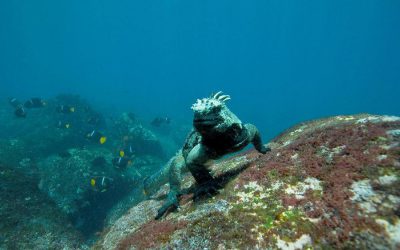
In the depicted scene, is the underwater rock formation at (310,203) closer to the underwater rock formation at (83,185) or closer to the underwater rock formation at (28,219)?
the underwater rock formation at (28,219)

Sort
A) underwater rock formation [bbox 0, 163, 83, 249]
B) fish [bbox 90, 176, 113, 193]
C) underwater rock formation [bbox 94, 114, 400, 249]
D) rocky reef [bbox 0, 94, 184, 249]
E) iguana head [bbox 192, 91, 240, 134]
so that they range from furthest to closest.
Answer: fish [bbox 90, 176, 113, 193], rocky reef [bbox 0, 94, 184, 249], underwater rock formation [bbox 0, 163, 83, 249], iguana head [bbox 192, 91, 240, 134], underwater rock formation [bbox 94, 114, 400, 249]

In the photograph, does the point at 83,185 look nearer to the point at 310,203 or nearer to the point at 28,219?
the point at 28,219

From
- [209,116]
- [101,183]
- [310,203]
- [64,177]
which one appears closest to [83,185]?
[64,177]

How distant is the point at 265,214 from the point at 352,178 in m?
1.37

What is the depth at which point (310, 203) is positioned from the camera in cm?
377

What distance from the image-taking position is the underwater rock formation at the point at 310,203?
3.28 meters

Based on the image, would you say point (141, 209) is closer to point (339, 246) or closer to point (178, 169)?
point (178, 169)

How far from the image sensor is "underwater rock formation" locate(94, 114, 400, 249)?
10.7ft

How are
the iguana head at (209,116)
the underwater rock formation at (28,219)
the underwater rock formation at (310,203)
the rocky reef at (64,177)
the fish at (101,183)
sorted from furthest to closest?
the fish at (101,183)
the rocky reef at (64,177)
the underwater rock formation at (28,219)
the iguana head at (209,116)
the underwater rock formation at (310,203)

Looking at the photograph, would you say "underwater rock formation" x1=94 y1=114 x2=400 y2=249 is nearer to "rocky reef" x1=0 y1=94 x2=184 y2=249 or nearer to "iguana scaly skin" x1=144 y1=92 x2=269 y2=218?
"iguana scaly skin" x1=144 y1=92 x2=269 y2=218

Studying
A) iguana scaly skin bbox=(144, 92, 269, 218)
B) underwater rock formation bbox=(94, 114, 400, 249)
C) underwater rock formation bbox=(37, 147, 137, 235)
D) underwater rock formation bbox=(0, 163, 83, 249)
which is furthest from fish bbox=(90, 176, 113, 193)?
underwater rock formation bbox=(94, 114, 400, 249)

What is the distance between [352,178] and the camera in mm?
3863

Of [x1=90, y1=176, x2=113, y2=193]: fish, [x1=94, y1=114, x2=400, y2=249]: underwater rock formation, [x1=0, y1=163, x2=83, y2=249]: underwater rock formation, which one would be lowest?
[x1=94, y1=114, x2=400, y2=249]: underwater rock formation

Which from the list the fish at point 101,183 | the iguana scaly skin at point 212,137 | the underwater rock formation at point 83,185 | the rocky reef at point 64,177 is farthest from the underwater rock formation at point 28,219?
the iguana scaly skin at point 212,137
